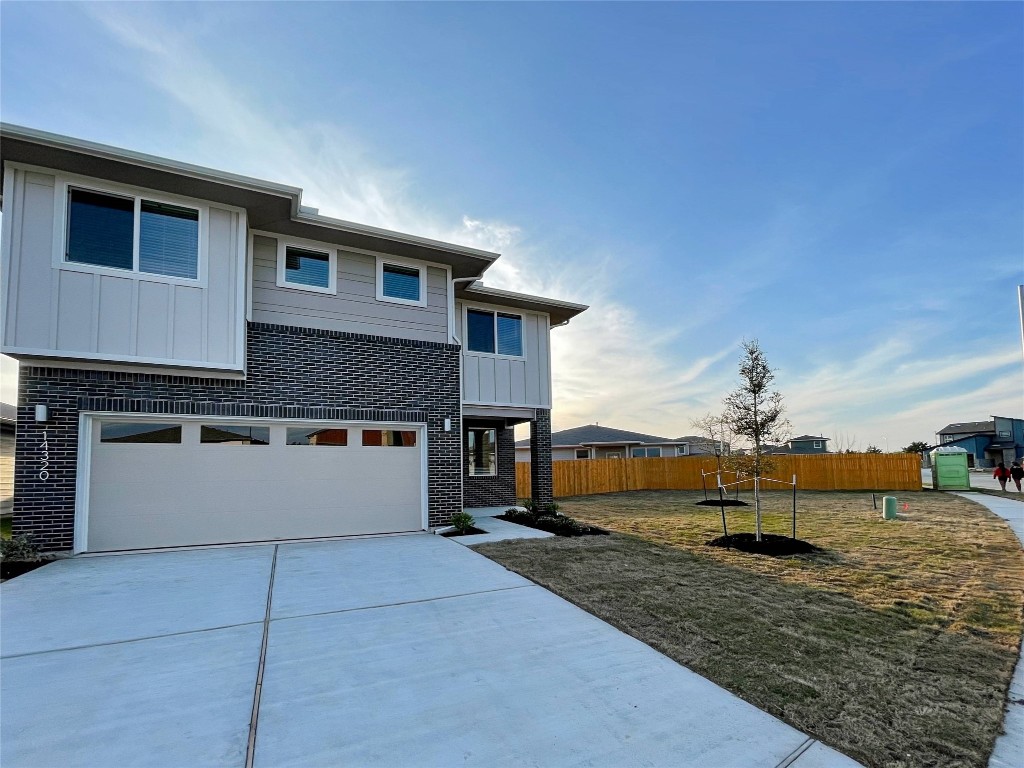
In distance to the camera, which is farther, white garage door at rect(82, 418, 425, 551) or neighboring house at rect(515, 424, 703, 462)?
neighboring house at rect(515, 424, 703, 462)

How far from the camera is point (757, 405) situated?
28.6 feet

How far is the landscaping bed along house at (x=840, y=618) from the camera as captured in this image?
2.98m

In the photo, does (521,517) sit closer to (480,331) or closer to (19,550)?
(480,331)

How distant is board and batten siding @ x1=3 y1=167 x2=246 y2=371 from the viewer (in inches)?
267

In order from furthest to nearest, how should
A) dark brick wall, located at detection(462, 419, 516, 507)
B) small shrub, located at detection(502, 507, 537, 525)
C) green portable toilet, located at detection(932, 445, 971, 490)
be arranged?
green portable toilet, located at detection(932, 445, 971, 490)
dark brick wall, located at detection(462, 419, 516, 507)
small shrub, located at detection(502, 507, 537, 525)

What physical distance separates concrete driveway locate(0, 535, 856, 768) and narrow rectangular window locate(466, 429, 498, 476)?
325 inches

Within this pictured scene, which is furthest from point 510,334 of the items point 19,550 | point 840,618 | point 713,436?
point 713,436

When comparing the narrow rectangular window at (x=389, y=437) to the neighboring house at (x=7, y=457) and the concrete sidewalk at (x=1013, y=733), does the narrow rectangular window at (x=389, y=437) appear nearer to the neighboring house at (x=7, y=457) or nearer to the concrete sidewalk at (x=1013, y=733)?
the neighboring house at (x=7, y=457)

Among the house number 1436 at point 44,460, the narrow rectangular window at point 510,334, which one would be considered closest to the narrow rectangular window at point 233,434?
the house number 1436 at point 44,460

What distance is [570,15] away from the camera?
9.38 meters

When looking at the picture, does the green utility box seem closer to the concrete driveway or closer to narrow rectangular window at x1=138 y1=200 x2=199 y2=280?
the concrete driveway

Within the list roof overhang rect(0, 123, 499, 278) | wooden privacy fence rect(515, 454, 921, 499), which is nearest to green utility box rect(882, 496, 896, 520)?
wooden privacy fence rect(515, 454, 921, 499)

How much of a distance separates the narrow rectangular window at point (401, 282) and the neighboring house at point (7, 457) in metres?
5.98

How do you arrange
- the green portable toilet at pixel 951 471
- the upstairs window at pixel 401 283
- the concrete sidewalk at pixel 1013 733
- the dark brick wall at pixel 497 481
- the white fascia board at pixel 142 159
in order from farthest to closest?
the green portable toilet at pixel 951 471 < the dark brick wall at pixel 497 481 < the upstairs window at pixel 401 283 < the white fascia board at pixel 142 159 < the concrete sidewalk at pixel 1013 733
